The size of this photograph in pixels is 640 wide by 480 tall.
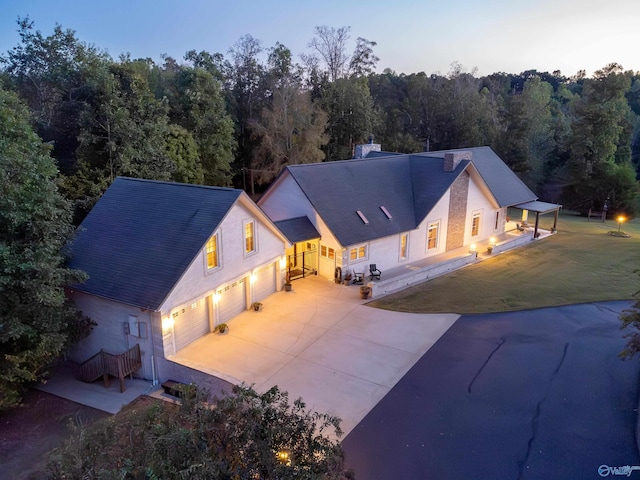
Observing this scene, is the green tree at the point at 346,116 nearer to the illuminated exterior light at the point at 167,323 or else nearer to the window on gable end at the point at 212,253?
the window on gable end at the point at 212,253

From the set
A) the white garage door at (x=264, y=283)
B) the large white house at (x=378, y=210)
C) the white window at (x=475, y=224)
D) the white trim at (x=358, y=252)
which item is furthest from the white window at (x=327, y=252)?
the white window at (x=475, y=224)

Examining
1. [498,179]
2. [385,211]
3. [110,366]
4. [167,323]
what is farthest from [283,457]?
[498,179]

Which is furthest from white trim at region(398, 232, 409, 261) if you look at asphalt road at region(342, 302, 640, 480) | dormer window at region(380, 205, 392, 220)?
asphalt road at region(342, 302, 640, 480)

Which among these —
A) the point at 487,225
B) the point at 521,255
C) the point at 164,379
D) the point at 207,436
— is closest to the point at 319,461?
the point at 207,436

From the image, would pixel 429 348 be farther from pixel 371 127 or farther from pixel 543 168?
pixel 543 168

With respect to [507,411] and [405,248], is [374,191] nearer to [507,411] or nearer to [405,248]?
[405,248]
